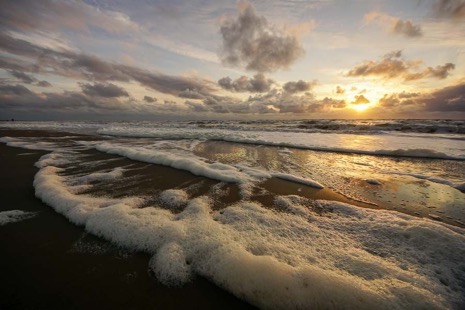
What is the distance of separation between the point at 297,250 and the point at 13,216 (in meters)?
4.43

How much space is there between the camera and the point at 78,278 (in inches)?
90.3

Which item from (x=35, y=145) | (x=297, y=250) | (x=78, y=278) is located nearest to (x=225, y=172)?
(x=297, y=250)

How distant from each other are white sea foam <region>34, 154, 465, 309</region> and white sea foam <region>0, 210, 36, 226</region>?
379mm

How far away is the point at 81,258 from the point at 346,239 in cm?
350

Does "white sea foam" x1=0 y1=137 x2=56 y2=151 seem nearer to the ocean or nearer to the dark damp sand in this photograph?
the ocean

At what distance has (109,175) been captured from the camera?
5.82 metres

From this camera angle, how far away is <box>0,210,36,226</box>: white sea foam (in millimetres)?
3325

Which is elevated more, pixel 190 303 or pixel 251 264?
pixel 251 264

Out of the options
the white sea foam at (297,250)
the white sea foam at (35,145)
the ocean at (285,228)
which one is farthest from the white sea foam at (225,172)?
the white sea foam at (35,145)

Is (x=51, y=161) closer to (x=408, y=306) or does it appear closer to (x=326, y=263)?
(x=326, y=263)

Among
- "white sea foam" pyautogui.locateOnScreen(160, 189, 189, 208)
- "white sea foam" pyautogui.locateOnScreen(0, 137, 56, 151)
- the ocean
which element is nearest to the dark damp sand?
the ocean

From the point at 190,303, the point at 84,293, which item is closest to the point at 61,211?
the point at 84,293

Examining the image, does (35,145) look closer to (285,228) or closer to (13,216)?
(13,216)

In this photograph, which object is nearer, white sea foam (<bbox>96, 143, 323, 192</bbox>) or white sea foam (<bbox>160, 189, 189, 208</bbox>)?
white sea foam (<bbox>160, 189, 189, 208</bbox>)
